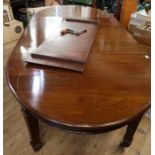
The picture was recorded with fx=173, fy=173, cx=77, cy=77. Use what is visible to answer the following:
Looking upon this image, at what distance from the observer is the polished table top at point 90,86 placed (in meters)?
0.76

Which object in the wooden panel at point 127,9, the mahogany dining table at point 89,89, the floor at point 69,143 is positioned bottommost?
the floor at point 69,143

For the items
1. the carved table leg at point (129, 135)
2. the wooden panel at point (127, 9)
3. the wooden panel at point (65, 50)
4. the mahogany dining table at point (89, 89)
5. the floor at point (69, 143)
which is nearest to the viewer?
the mahogany dining table at point (89, 89)

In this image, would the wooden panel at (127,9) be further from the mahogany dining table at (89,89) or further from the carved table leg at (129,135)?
the carved table leg at (129,135)

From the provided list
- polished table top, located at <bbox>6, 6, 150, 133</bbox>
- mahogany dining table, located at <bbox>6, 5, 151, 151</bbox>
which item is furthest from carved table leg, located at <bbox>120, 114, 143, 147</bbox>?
polished table top, located at <bbox>6, 6, 150, 133</bbox>

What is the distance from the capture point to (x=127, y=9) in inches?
107

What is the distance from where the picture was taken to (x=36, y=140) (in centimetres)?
131

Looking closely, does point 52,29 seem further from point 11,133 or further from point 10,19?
point 10,19

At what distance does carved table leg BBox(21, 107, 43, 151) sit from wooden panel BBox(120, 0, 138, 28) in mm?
2288

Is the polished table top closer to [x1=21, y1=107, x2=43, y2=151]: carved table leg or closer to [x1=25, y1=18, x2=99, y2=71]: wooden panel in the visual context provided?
[x1=25, y1=18, x2=99, y2=71]: wooden panel

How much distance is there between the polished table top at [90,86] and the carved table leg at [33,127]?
8.1 inches

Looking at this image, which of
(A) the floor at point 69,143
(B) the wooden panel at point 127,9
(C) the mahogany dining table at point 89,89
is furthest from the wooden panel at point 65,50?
(B) the wooden panel at point 127,9

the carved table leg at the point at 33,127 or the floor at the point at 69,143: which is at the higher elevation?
the carved table leg at the point at 33,127

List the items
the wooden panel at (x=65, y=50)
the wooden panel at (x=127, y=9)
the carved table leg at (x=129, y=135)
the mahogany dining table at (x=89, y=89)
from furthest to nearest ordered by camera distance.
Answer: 1. the wooden panel at (x=127, y=9)
2. the carved table leg at (x=129, y=135)
3. the wooden panel at (x=65, y=50)
4. the mahogany dining table at (x=89, y=89)

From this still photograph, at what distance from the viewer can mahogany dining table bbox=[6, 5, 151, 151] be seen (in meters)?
0.76
